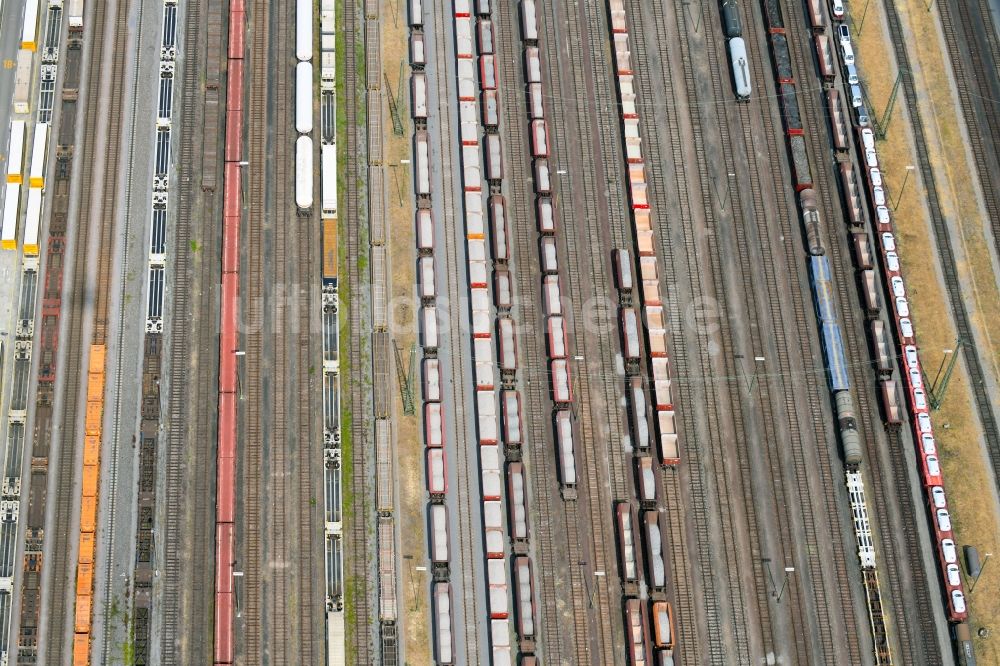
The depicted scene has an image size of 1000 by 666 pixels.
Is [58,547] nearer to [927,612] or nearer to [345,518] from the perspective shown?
[345,518]

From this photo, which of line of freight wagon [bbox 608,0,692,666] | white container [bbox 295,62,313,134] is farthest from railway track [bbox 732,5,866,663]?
white container [bbox 295,62,313,134]

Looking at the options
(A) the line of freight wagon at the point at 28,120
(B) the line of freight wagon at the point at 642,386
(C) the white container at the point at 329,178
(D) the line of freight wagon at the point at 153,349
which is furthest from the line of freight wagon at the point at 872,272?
(A) the line of freight wagon at the point at 28,120

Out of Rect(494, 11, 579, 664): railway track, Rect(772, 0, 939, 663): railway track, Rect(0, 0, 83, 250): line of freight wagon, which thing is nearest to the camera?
Answer: Rect(494, 11, 579, 664): railway track

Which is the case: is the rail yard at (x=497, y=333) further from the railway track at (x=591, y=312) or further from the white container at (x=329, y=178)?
the white container at (x=329, y=178)

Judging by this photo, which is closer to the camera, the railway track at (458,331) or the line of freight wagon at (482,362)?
the line of freight wagon at (482,362)

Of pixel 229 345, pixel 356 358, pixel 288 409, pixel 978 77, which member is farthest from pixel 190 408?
pixel 978 77

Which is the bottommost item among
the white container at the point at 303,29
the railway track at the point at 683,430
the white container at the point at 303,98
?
the railway track at the point at 683,430

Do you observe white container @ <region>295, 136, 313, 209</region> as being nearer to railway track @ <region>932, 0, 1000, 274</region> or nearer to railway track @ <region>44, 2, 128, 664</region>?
railway track @ <region>44, 2, 128, 664</region>
